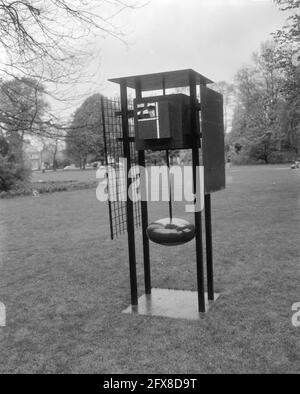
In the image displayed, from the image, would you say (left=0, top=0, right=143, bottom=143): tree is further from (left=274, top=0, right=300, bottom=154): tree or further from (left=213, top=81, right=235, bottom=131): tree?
(left=213, top=81, right=235, bottom=131): tree

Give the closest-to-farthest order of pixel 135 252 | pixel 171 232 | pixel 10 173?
pixel 171 232 < pixel 135 252 < pixel 10 173

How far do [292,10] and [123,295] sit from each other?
1044cm

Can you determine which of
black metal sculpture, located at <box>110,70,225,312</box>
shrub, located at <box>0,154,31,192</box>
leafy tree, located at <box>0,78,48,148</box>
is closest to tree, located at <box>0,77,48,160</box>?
leafy tree, located at <box>0,78,48,148</box>

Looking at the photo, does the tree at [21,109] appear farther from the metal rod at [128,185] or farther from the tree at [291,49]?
the tree at [291,49]

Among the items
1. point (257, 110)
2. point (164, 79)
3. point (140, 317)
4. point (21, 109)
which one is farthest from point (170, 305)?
point (257, 110)

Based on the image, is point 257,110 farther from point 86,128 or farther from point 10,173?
point 86,128

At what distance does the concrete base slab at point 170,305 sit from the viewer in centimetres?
411

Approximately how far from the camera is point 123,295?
15.7ft

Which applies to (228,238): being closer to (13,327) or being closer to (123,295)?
(123,295)

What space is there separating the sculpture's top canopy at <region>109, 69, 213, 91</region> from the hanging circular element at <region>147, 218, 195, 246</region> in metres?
1.48

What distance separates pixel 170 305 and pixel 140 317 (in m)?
0.45

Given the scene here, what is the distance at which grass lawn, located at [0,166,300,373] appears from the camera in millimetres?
3199

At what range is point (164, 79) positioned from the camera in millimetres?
4016
